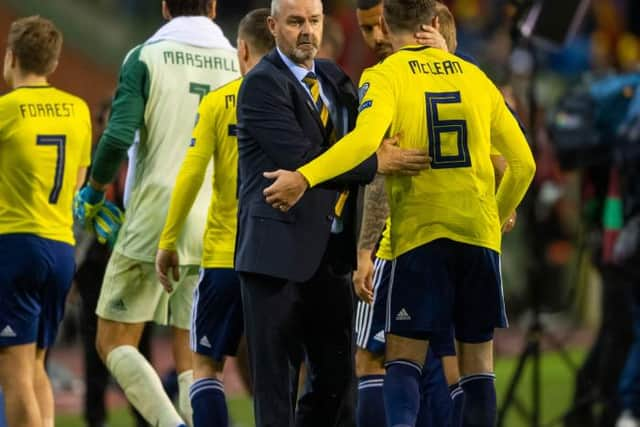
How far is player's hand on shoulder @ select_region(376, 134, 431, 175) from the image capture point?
625 centimetres

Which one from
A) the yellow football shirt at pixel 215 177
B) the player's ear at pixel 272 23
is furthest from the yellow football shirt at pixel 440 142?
the yellow football shirt at pixel 215 177

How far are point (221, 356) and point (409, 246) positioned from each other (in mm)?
1204

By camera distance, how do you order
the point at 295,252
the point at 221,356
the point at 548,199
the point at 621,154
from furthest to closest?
the point at 548,199, the point at 621,154, the point at 221,356, the point at 295,252

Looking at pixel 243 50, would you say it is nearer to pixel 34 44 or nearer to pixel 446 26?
pixel 446 26

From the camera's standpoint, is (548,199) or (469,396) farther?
(548,199)

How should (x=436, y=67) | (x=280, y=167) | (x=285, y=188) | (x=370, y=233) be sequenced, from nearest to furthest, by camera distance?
1. (x=285, y=188)
2. (x=280, y=167)
3. (x=436, y=67)
4. (x=370, y=233)

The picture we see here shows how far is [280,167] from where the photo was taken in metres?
6.16

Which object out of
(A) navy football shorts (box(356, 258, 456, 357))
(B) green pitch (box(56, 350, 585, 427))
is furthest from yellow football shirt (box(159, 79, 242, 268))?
(B) green pitch (box(56, 350, 585, 427))

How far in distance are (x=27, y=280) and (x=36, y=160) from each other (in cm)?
57

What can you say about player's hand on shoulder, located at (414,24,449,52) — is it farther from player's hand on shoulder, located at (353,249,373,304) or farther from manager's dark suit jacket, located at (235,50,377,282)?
player's hand on shoulder, located at (353,249,373,304)

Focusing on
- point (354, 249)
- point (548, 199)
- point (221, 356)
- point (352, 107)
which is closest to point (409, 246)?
point (354, 249)

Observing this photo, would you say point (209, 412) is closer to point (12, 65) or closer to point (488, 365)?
point (488, 365)

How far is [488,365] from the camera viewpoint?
652cm

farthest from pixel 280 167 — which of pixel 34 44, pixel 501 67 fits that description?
pixel 501 67
